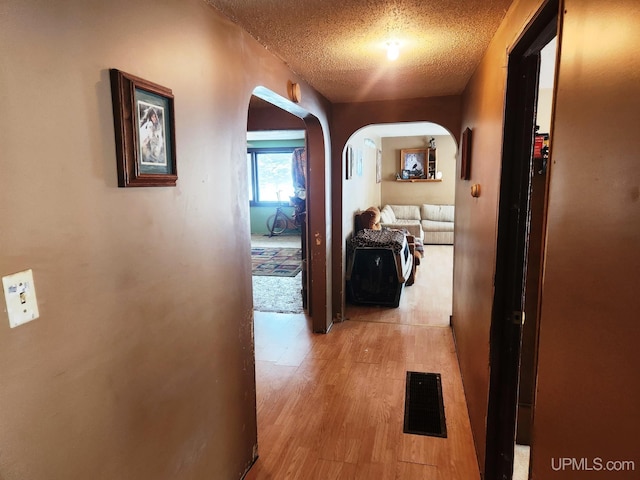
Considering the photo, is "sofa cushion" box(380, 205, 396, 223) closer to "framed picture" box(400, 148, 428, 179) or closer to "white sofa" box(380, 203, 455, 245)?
"white sofa" box(380, 203, 455, 245)

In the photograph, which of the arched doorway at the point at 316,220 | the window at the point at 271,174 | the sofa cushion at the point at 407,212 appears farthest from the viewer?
the window at the point at 271,174

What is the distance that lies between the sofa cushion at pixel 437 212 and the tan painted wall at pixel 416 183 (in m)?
0.31

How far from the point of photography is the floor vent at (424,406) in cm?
235

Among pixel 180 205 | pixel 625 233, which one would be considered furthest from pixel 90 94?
pixel 625 233

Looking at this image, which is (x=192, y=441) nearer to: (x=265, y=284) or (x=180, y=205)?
(x=180, y=205)

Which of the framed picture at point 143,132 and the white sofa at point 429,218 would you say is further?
the white sofa at point 429,218

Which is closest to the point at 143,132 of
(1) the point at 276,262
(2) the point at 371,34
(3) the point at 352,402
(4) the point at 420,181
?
(2) the point at 371,34

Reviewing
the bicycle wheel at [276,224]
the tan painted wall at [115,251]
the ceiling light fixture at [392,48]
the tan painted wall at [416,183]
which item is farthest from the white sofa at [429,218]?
the tan painted wall at [115,251]

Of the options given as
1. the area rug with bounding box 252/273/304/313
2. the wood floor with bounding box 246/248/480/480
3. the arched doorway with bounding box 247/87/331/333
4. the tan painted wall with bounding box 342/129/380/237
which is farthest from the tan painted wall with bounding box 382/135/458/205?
the arched doorway with bounding box 247/87/331/333

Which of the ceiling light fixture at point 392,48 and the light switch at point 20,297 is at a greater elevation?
the ceiling light fixture at point 392,48

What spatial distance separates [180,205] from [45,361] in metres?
0.67

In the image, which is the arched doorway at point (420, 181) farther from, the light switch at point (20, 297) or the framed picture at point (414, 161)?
the light switch at point (20, 297)

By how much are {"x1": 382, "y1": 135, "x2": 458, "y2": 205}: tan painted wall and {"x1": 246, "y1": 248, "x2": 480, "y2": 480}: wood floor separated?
17.0ft

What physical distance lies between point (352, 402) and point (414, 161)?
700 cm
